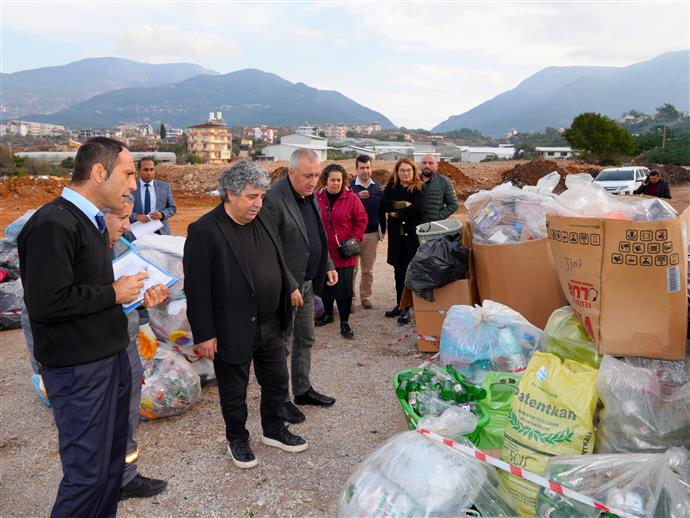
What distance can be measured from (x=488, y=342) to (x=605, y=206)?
105cm

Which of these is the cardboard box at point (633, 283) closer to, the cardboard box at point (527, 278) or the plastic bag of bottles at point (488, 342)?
the plastic bag of bottles at point (488, 342)

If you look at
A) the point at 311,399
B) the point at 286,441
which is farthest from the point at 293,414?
the point at 286,441

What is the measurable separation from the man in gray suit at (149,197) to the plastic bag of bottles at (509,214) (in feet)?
9.98

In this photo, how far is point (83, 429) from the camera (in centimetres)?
202

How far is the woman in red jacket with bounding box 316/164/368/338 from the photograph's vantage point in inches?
197

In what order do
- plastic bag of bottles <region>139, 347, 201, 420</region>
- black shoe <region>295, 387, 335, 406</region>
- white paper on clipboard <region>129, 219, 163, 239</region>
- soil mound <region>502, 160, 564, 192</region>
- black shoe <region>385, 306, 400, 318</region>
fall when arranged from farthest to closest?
soil mound <region>502, 160, 564, 192</region> < black shoe <region>385, 306, 400, 318</region> < white paper on clipboard <region>129, 219, 163, 239</region> < black shoe <region>295, 387, 335, 406</region> < plastic bag of bottles <region>139, 347, 201, 420</region>

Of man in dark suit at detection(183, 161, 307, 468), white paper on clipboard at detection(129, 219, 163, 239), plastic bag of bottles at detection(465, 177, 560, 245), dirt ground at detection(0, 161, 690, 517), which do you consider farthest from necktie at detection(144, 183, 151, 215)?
plastic bag of bottles at detection(465, 177, 560, 245)

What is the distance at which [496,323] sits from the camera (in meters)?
3.41

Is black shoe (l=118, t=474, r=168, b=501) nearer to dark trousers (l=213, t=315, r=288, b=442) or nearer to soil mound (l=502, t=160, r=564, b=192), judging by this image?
dark trousers (l=213, t=315, r=288, b=442)

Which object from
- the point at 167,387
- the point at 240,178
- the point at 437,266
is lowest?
the point at 167,387

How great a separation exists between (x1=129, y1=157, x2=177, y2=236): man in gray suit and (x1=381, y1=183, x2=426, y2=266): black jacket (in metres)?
2.18

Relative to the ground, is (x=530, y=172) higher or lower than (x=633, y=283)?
higher

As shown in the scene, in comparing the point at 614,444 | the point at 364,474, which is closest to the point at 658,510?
the point at 614,444

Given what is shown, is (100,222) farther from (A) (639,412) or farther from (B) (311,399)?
(A) (639,412)
